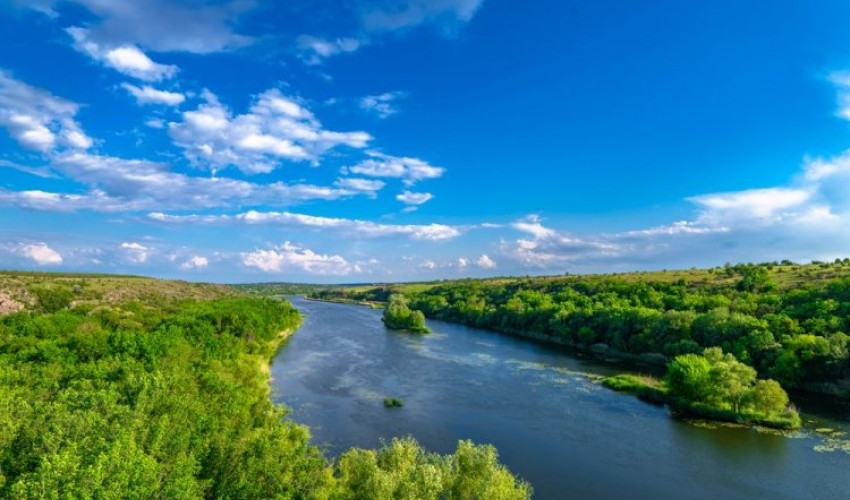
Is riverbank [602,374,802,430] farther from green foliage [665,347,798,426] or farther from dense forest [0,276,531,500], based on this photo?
dense forest [0,276,531,500]

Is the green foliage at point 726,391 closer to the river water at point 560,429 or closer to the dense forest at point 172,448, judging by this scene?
the river water at point 560,429

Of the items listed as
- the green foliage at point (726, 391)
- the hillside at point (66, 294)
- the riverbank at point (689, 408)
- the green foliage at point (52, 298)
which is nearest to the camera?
the riverbank at point (689, 408)

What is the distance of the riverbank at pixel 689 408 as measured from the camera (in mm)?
47000

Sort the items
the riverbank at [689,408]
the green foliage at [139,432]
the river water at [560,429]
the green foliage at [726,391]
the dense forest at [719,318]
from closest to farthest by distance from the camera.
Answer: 1. the green foliage at [139,432]
2. the river water at [560,429]
3. the riverbank at [689,408]
4. the green foliage at [726,391]
5. the dense forest at [719,318]

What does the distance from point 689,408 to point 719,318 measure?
104 ft

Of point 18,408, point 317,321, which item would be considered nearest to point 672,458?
point 18,408

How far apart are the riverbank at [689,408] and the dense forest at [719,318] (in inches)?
649

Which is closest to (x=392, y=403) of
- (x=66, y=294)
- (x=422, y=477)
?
(x=422, y=477)

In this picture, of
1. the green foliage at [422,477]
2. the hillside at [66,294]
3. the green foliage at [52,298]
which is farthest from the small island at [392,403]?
the green foliage at [52,298]

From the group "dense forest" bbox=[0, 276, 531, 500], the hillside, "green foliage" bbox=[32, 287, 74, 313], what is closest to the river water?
"dense forest" bbox=[0, 276, 531, 500]

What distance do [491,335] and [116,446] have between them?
330 feet

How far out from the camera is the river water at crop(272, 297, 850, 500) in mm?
35344

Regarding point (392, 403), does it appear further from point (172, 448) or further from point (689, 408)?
point (172, 448)

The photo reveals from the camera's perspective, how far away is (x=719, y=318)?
76.7 metres
